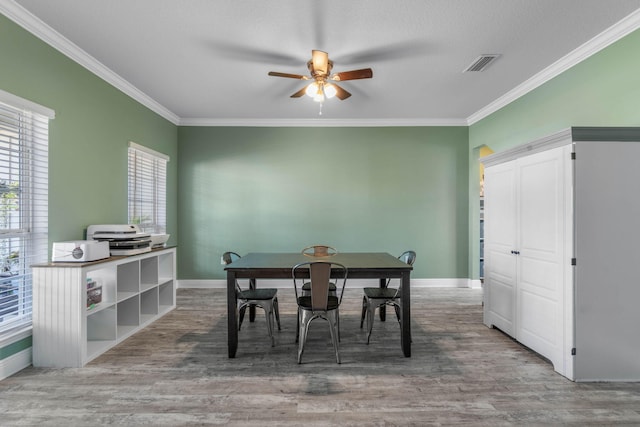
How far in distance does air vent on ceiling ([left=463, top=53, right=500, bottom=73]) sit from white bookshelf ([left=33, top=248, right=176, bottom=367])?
13.5ft

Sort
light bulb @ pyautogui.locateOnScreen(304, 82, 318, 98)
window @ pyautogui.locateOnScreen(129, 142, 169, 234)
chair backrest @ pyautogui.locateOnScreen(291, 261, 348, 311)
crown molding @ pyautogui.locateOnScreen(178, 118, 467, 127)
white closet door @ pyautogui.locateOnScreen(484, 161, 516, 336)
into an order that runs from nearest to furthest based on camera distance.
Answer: chair backrest @ pyautogui.locateOnScreen(291, 261, 348, 311), light bulb @ pyautogui.locateOnScreen(304, 82, 318, 98), white closet door @ pyautogui.locateOnScreen(484, 161, 516, 336), window @ pyautogui.locateOnScreen(129, 142, 169, 234), crown molding @ pyautogui.locateOnScreen(178, 118, 467, 127)

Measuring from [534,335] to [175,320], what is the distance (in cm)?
378

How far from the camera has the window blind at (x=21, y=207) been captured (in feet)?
7.89

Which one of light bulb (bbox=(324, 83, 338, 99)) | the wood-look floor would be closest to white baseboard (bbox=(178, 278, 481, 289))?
the wood-look floor

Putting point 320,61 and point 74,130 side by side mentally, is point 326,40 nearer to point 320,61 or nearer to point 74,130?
point 320,61

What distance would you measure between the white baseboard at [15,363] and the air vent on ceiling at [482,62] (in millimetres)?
4891

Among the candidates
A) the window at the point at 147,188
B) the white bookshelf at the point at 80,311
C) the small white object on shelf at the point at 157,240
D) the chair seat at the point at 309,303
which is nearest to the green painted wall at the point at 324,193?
the window at the point at 147,188

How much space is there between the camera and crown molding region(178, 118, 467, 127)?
522 cm

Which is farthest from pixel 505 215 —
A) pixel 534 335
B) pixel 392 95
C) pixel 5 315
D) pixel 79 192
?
pixel 5 315

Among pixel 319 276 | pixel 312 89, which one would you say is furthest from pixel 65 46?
pixel 319 276

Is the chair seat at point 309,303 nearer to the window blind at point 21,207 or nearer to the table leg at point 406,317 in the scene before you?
the table leg at point 406,317

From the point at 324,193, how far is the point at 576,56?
3.55 meters

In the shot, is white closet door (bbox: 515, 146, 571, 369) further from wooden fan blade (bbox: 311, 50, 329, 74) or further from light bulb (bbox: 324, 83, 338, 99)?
wooden fan blade (bbox: 311, 50, 329, 74)

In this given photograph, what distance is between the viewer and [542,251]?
2.64 m
